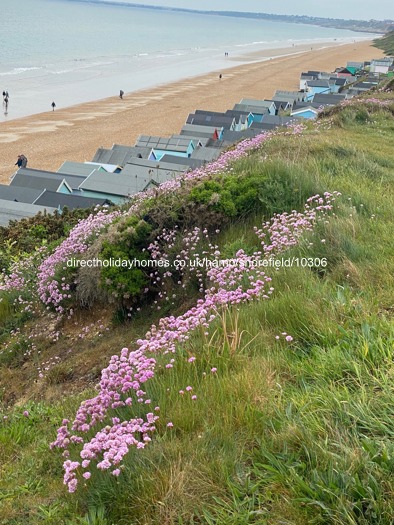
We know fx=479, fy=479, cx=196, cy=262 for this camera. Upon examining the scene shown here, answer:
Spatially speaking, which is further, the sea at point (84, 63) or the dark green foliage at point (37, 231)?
the sea at point (84, 63)

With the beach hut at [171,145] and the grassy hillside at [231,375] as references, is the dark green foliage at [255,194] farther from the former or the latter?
the beach hut at [171,145]

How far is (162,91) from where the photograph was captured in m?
66.2

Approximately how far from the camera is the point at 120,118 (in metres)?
49.8

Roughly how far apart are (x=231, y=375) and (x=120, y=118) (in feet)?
163

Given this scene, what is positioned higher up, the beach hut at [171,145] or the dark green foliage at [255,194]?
the dark green foliage at [255,194]

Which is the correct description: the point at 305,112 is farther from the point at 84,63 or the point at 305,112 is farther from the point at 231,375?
the point at 84,63

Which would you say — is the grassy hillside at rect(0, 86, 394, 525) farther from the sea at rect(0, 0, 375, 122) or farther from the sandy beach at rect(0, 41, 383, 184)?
the sea at rect(0, 0, 375, 122)

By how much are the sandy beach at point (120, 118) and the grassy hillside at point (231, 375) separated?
88.6 ft

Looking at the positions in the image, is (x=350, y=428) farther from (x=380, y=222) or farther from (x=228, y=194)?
(x=228, y=194)

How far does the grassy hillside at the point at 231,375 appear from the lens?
2402 mm

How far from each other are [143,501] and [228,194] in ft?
16.6

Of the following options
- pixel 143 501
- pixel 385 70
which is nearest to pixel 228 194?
pixel 143 501

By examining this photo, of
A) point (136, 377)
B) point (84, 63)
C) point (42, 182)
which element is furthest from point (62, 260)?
point (84, 63)

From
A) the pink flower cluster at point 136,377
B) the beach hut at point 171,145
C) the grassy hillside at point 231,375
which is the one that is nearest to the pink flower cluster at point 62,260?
the grassy hillside at point 231,375
